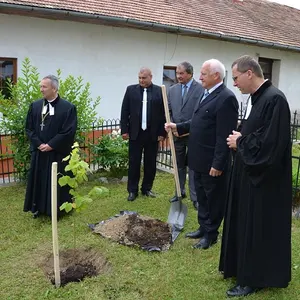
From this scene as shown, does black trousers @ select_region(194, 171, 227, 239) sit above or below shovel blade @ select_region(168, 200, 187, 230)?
above

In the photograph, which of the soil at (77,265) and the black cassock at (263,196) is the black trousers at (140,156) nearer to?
the soil at (77,265)

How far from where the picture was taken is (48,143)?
5000mm

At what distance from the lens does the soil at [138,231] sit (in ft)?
14.6

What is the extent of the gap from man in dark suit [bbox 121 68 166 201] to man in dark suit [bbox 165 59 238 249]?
169 centimetres

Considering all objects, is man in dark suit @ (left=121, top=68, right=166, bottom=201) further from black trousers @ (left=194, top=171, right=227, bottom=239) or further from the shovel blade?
black trousers @ (left=194, top=171, right=227, bottom=239)

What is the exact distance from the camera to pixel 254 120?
122 inches

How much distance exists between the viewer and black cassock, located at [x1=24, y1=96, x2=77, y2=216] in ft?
16.6

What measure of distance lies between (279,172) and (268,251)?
0.66 metres

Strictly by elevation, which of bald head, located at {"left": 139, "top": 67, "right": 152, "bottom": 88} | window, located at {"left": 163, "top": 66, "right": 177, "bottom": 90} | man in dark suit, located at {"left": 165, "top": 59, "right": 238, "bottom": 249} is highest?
window, located at {"left": 163, "top": 66, "right": 177, "bottom": 90}

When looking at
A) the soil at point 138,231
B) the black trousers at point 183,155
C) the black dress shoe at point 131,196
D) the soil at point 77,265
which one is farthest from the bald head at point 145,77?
the soil at point 77,265

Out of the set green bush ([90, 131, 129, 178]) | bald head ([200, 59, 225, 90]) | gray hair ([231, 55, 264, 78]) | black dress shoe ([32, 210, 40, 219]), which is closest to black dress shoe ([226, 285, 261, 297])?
gray hair ([231, 55, 264, 78])

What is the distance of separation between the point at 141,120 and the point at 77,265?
2498 millimetres

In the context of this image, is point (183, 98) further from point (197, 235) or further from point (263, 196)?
point (263, 196)

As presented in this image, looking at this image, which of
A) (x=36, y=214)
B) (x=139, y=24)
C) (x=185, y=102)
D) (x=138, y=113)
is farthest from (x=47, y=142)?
(x=139, y=24)
